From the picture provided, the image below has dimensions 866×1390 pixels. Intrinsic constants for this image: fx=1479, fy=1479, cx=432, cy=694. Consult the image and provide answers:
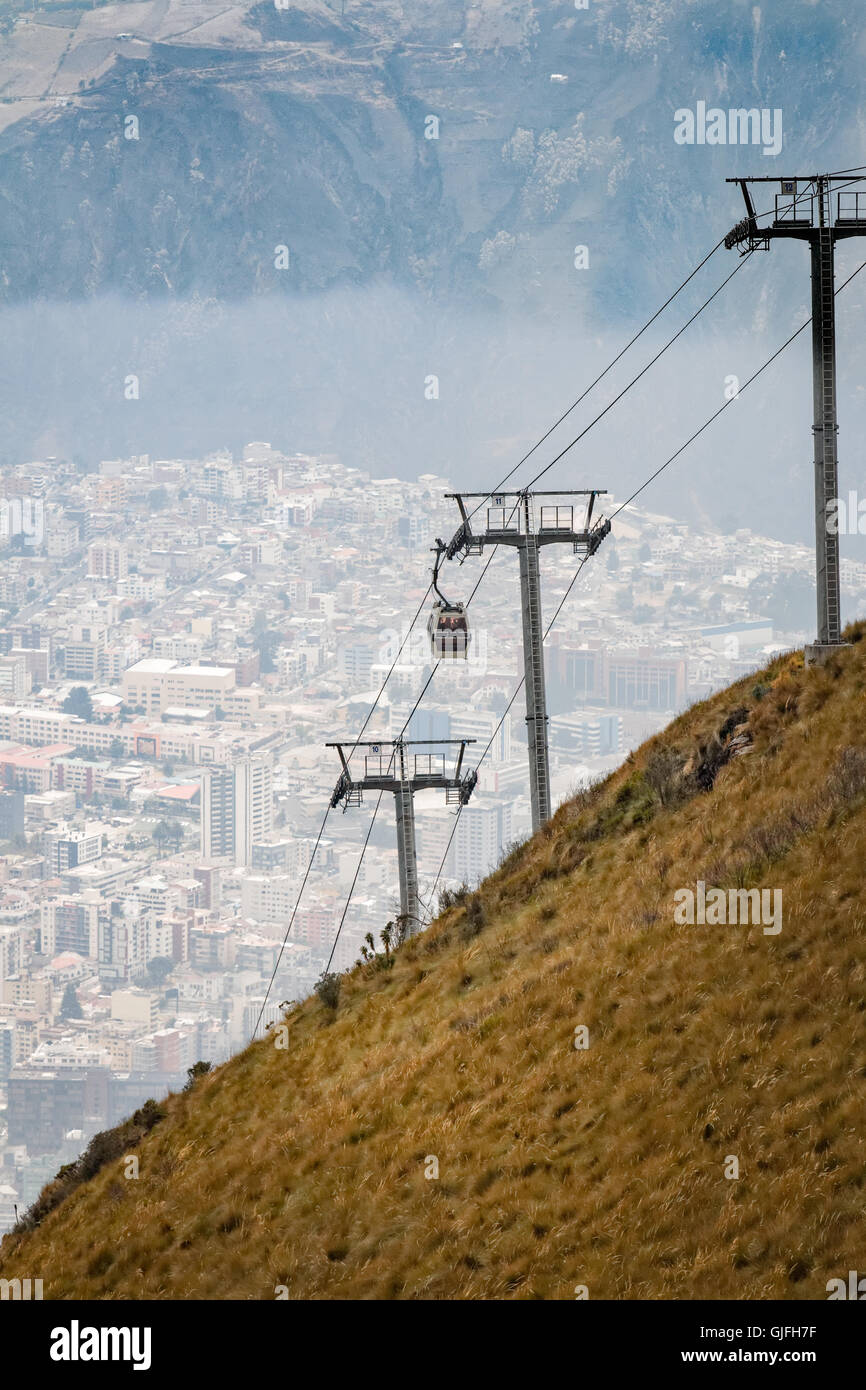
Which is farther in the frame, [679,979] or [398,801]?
[398,801]

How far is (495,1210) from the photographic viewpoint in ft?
36.2

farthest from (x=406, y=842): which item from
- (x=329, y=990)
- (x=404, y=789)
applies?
(x=329, y=990)

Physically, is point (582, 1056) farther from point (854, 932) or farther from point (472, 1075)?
point (854, 932)

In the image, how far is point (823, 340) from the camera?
61.6 ft

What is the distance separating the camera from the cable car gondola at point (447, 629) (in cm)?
2467

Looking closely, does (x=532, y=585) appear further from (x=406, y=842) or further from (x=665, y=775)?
(x=406, y=842)

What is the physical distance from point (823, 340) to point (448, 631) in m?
8.53

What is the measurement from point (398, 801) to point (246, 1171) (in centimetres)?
1411

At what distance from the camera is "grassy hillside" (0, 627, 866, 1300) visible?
1010 centimetres

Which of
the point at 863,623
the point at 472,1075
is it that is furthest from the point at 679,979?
the point at 863,623

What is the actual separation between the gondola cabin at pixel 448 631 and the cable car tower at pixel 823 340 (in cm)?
718

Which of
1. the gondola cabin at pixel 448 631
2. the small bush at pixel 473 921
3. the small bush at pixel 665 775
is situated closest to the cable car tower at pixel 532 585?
the gondola cabin at pixel 448 631

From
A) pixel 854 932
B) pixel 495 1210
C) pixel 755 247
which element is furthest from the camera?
pixel 755 247

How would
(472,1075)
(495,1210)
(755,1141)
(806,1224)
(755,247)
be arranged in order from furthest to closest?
(755,247) → (472,1075) → (495,1210) → (755,1141) → (806,1224)
